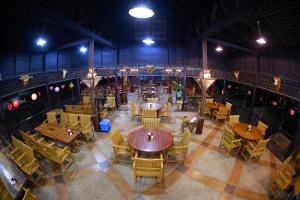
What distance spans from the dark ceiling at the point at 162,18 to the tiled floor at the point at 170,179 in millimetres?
5050

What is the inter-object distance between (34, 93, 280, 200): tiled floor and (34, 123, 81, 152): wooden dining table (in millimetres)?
530

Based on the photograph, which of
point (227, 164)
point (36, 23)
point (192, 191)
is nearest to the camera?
point (192, 191)

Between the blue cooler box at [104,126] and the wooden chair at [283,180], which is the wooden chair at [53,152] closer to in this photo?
the blue cooler box at [104,126]

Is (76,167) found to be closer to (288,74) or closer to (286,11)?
(286,11)

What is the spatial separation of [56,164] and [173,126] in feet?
20.4

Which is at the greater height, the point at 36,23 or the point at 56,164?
the point at 36,23

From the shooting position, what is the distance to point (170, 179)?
19.7 feet

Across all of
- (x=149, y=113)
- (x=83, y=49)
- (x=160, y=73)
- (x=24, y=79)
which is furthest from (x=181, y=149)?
(x=83, y=49)

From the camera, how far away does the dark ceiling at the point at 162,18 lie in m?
5.52

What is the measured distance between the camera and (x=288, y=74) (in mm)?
8828

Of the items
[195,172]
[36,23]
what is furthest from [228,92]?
[36,23]

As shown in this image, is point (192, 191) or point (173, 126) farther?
point (173, 126)

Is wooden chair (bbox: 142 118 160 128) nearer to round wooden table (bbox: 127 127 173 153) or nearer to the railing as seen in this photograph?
round wooden table (bbox: 127 127 173 153)

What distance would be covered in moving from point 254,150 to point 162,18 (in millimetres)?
11627
